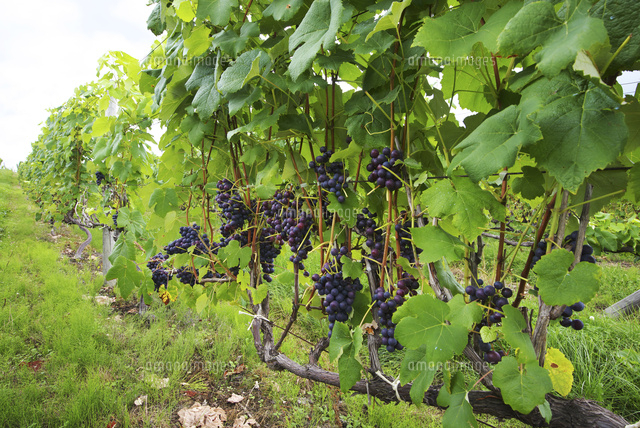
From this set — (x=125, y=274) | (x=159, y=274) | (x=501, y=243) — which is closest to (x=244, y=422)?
(x=159, y=274)

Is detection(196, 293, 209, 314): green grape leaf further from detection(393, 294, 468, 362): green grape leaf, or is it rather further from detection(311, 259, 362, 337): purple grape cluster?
detection(393, 294, 468, 362): green grape leaf

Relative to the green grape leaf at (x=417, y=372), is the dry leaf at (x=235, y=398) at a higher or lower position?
lower

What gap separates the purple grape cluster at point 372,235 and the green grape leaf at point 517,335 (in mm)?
420

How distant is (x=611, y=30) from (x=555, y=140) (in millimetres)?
181

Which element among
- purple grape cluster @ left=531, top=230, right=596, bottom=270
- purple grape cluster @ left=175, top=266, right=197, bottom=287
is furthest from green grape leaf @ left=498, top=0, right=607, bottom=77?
purple grape cluster @ left=175, top=266, right=197, bottom=287

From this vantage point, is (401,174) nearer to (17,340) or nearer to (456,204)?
(456,204)

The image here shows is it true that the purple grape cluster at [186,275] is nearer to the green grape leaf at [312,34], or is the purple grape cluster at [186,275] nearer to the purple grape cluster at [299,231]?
the purple grape cluster at [299,231]

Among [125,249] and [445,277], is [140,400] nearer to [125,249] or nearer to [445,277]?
[125,249]

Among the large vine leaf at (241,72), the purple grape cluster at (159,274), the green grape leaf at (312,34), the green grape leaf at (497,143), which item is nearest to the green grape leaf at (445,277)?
the green grape leaf at (497,143)

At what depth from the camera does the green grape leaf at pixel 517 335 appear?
761 mm

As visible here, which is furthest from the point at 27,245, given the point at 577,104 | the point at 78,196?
the point at 577,104

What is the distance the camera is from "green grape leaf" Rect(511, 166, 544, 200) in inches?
31.0

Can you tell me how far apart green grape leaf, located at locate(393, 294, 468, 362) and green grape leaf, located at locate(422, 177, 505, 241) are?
7.8 inches

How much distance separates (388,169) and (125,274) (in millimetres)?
1556
